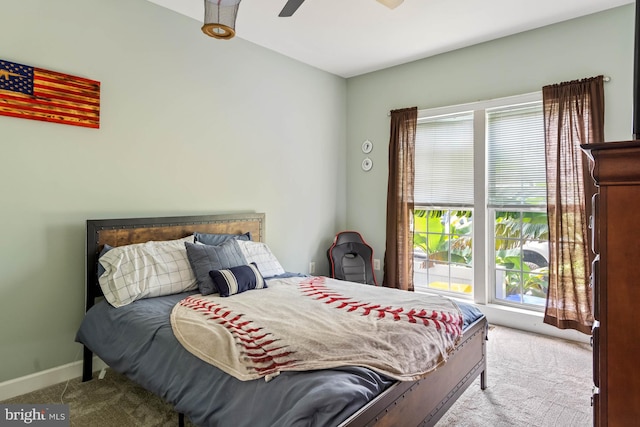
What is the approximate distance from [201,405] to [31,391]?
167 cm

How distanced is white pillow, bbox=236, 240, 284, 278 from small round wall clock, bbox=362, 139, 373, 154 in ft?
6.61

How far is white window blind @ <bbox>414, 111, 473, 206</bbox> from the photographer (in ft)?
12.9

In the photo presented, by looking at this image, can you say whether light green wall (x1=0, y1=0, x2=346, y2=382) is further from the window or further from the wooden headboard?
the window

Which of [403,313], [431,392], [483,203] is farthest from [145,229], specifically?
[483,203]

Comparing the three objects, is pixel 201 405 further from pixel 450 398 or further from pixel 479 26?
pixel 479 26

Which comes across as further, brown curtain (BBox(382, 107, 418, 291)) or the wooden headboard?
brown curtain (BBox(382, 107, 418, 291))

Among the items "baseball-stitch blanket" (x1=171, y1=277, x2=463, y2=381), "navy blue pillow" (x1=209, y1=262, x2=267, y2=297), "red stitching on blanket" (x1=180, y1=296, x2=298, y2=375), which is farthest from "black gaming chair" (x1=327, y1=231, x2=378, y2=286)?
"red stitching on blanket" (x1=180, y1=296, x2=298, y2=375)

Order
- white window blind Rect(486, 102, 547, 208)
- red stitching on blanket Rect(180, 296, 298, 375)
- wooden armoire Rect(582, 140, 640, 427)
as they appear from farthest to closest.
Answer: white window blind Rect(486, 102, 547, 208)
red stitching on blanket Rect(180, 296, 298, 375)
wooden armoire Rect(582, 140, 640, 427)

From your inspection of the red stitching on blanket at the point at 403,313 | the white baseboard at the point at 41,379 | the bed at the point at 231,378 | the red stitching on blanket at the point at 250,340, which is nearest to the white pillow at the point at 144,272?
the bed at the point at 231,378

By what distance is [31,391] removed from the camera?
95.7 inches

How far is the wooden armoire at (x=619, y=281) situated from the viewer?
92cm

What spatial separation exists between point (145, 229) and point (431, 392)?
2272mm

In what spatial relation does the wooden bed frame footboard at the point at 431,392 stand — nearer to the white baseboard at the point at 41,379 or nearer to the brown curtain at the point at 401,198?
the brown curtain at the point at 401,198

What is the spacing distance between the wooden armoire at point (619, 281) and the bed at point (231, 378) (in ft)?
2.48
